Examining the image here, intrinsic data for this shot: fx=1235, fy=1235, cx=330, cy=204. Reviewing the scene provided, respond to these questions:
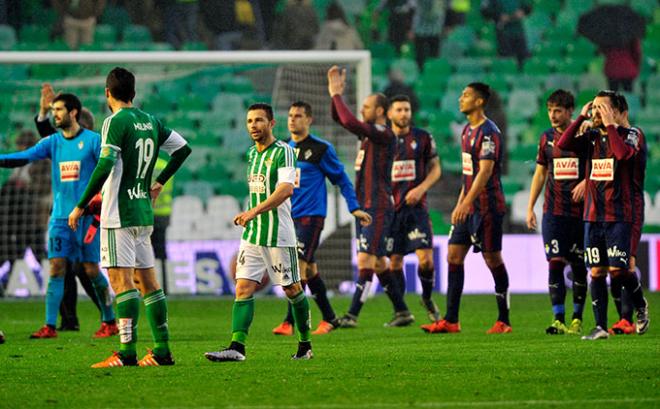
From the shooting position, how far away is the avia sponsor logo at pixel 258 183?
7.72 meters

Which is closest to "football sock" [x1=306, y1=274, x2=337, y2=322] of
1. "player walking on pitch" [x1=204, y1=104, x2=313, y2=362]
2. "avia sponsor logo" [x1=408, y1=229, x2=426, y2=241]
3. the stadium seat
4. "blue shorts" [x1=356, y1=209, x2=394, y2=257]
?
"blue shorts" [x1=356, y1=209, x2=394, y2=257]

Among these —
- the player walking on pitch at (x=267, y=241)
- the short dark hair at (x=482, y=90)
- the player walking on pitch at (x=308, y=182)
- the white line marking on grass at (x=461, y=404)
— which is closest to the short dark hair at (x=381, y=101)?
the player walking on pitch at (x=308, y=182)

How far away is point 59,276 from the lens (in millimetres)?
10234

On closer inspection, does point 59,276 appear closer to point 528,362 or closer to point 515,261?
point 528,362

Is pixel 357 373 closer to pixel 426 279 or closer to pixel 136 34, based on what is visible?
pixel 426 279

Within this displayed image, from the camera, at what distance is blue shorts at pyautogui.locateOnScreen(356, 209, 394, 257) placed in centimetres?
1088

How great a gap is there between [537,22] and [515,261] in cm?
562

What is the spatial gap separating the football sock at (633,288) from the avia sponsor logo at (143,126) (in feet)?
12.3

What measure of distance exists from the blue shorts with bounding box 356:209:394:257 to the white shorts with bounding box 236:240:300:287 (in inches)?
127

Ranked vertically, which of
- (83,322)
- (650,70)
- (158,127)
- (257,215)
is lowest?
(83,322)

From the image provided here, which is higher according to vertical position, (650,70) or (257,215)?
(650,70)

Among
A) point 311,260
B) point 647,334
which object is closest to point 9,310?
point 311,260

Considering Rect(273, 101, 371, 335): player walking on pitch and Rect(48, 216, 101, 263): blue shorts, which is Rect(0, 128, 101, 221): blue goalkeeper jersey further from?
Rect(273, 101, 371, 335): player walking on pitch

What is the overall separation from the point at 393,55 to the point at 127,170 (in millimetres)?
13004
